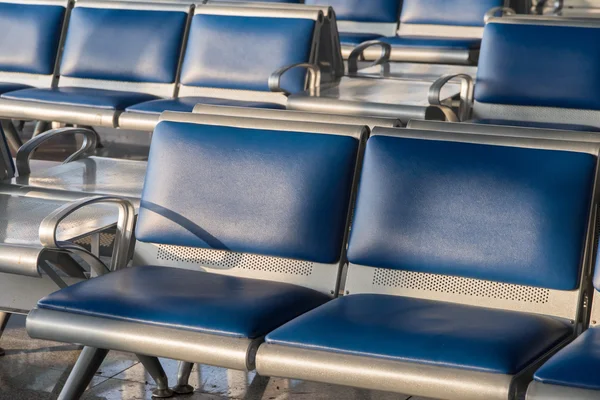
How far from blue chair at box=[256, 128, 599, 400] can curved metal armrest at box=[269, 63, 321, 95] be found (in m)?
2.06

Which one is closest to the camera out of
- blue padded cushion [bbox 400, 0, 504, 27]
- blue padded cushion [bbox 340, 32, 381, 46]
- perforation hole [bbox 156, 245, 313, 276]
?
perforation hole [bbox 156, 245, 313, 276]

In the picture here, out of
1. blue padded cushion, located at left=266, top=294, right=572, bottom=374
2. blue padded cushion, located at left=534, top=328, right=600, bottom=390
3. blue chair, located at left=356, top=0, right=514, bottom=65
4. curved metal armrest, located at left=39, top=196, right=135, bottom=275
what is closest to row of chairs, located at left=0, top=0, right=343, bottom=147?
blue chair, located at left=356, top=0, right=514, bottom=65

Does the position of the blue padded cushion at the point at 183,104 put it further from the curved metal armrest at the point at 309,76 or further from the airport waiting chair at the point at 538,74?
the airport waiting chair at the point at 538,74

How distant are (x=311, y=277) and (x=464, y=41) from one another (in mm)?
3620

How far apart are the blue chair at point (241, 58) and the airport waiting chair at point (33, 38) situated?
2.67 feet

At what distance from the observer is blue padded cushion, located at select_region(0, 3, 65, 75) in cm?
555

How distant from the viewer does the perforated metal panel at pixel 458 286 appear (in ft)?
8.20

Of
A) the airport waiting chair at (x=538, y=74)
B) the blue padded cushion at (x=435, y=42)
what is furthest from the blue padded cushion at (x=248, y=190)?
the blue padded cushion at (x=435, y=42)

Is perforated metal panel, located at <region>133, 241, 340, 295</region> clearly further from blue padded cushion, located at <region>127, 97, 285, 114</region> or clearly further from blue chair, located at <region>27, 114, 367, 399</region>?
blue padded cushion, located at <region>127, 97, 285, 114</region>

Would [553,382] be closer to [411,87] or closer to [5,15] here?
[411,87]

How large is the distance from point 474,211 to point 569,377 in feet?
2.12

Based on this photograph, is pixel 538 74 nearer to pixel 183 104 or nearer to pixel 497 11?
pixel 183 104

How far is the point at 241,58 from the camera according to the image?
504cm

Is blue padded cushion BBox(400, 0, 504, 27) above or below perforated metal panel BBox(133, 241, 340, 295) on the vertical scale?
above
